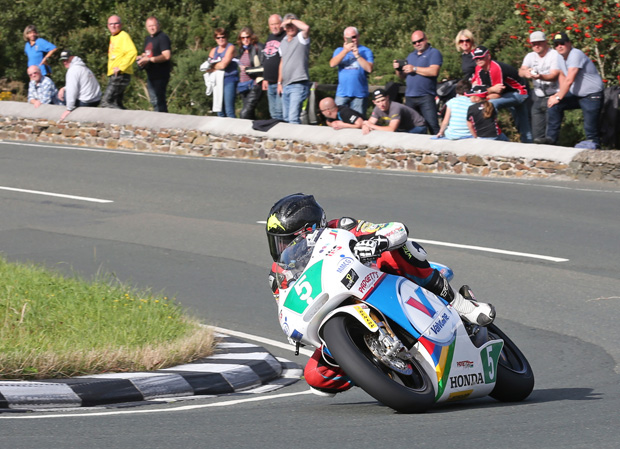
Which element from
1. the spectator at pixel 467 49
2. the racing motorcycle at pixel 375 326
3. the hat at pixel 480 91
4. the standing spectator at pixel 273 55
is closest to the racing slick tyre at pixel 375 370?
the racing motorcycle at pixel 375 326

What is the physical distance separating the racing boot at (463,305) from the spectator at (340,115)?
12065 mm

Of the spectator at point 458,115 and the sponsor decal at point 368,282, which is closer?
the sponsor decal at point 368,282

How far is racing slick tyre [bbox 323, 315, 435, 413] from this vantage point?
5.46 m

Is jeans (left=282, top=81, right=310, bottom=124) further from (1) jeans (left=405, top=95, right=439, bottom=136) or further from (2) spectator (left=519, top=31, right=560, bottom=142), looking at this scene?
(2) spectator (left=519, top=31, right=560, bottom=142)

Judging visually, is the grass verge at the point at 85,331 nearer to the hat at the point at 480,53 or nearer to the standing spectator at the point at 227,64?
the hat at the point at 480,53

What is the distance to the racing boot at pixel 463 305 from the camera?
6.27 m

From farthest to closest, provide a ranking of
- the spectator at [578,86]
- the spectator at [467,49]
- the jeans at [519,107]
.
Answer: the spectator at [467,49]
the jeans at [519,107]
the spectator at [578,86]

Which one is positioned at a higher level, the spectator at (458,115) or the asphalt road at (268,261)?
the spectator at (458,115)

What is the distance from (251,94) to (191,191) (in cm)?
499

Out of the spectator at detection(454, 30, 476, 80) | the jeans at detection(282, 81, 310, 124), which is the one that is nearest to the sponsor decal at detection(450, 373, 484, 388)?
the spectator at detection(454, 30, 476, 80)

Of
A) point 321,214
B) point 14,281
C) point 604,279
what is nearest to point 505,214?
point 604,279

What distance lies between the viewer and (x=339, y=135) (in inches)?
725

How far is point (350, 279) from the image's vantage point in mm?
5676

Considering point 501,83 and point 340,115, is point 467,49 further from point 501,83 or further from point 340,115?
point 340,115
